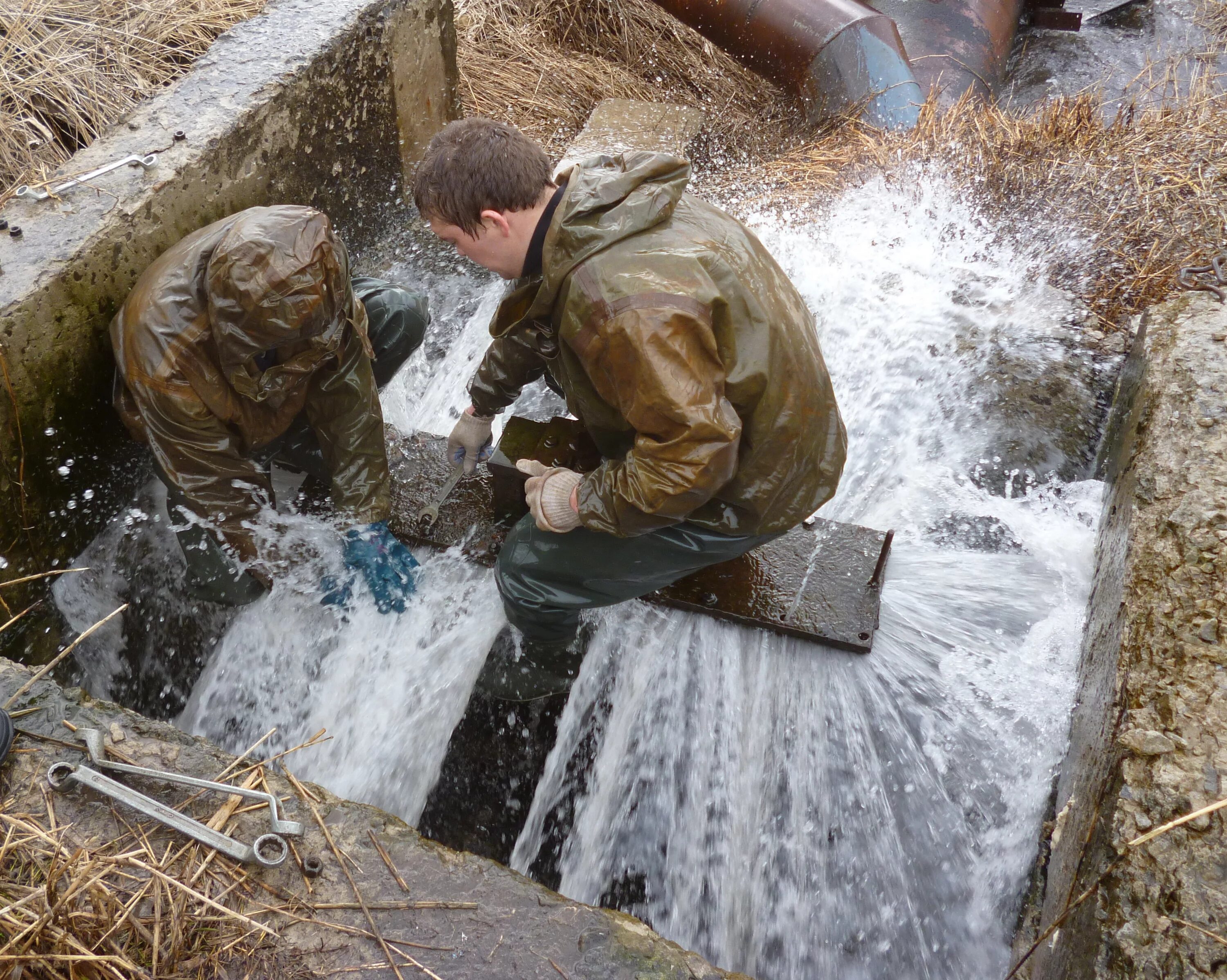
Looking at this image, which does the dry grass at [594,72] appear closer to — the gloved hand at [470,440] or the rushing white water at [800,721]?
the gloved hand at [470,440]

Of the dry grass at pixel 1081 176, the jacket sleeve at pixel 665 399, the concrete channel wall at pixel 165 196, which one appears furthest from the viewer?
the dry grass at pixel 1081 176

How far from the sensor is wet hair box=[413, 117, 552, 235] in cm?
209

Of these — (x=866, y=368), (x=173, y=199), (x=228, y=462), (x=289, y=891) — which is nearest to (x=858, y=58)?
(x=866, y=368)

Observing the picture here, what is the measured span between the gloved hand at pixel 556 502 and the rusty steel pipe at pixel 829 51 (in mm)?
4083

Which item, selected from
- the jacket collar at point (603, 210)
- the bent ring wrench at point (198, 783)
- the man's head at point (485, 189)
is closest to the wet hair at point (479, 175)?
the man's head at point (485, 189)

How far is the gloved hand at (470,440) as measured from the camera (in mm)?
3139

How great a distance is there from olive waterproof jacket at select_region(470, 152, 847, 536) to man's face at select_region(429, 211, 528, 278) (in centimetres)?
7

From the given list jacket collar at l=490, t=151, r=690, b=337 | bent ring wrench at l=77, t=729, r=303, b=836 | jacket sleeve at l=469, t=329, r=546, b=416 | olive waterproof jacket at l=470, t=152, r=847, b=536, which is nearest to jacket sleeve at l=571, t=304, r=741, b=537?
olive waterproof jacket at l=470, t=152, r=847, b=536

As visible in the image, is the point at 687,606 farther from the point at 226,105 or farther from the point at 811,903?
the point at 226,105

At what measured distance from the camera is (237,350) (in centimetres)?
248

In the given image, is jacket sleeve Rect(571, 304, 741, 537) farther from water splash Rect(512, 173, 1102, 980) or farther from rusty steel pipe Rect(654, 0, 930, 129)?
rusty steel pipe Rect(654, 0, 930, 129)

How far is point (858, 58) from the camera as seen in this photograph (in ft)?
17.4

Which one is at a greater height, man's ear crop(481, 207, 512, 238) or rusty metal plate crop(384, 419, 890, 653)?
man's ear crop(481, 207, 512, 238)

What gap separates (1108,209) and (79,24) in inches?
215
